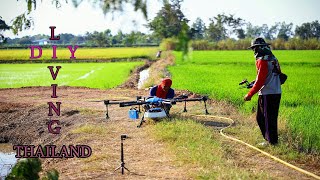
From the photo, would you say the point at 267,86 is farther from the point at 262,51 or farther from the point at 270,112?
the point at 262,51

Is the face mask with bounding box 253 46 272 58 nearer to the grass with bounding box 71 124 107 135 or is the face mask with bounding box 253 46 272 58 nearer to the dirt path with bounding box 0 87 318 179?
the dirt path with bounding box 0 87 318 179

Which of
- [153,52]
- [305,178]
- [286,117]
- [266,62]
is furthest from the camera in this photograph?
[286,117]

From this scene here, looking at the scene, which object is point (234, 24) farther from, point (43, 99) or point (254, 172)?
point (43, 99)

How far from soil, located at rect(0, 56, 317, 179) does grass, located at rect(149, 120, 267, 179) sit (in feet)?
0.43

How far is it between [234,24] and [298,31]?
135ft

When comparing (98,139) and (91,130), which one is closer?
(98,139)

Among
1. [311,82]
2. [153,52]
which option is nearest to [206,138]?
[153,52]

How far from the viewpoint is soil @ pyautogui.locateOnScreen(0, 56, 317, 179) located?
193 inches

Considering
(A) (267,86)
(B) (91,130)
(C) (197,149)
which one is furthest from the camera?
(B) (91,130)

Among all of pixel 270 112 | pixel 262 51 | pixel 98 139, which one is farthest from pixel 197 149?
pixel 98 139

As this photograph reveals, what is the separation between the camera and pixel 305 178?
14.9ft

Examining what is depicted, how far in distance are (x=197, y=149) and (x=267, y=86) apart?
1.26 m

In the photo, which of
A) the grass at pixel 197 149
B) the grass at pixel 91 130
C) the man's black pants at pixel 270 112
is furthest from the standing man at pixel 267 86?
the grass at pixel 91 130

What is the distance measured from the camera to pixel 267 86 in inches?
217
